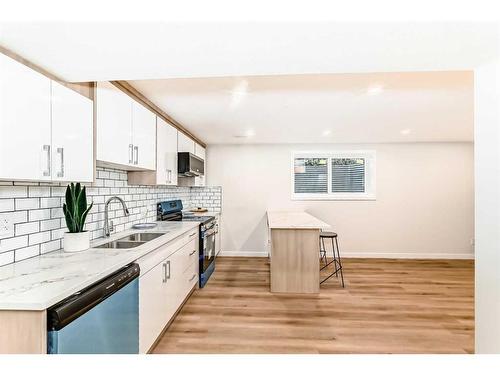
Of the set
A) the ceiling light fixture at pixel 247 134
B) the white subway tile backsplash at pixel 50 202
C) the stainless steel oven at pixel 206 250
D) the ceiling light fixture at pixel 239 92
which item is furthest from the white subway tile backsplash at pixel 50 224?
the ceiling light fixture at pixel 247 134

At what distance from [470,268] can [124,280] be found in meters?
5.49

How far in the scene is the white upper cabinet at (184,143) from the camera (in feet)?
12.7

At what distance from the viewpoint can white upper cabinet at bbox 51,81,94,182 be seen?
5.21ft

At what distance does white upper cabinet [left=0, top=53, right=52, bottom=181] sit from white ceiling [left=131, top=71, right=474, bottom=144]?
1000 mm

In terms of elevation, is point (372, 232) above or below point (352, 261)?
above

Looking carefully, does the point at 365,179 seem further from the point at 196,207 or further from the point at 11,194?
the point at 11,194

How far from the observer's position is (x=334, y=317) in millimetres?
2898

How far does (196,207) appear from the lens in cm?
559

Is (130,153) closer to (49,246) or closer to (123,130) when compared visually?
(123,130)

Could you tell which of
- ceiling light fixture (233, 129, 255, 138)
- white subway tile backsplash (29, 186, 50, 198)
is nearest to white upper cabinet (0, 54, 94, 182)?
white subway tile backsplash (29, 186, 50, 198)

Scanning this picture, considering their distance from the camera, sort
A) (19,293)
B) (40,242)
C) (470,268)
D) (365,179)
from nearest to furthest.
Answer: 1. (19,293)
2. (40,242)
3. (470,268)
4. (365,179)

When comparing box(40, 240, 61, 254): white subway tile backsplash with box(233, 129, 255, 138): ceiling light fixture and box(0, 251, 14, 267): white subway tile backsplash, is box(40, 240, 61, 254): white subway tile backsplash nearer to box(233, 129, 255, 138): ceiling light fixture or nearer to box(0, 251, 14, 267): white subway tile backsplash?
box(0, 251, 14, 267): white subway tile backsplash

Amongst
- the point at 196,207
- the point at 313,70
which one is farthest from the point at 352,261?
the point at 313,70

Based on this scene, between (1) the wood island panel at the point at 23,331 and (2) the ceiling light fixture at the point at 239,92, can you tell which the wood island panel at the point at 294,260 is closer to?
(2) the ceiling light fixture at the point at 239,92
